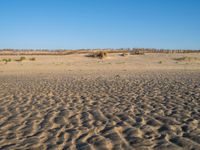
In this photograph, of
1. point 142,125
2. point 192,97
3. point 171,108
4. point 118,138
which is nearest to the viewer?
point 118,138

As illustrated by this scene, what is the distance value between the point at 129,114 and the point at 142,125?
96 cm

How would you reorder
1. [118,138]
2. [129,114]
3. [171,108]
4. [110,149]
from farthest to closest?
[171,108] < [129,114] < [118,138] < [110,149]

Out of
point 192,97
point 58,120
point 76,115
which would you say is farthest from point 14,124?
point 192,97

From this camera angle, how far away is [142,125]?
17.7ft

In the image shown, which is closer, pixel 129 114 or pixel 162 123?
pixel 162 123

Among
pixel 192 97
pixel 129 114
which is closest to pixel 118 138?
pixel 129 114

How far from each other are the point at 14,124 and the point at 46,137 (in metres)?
1.22

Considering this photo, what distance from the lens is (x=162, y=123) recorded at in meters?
5.51

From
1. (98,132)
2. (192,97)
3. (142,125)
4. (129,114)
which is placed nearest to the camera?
(98,132)

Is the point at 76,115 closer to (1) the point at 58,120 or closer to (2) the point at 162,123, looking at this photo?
(1) the point at 58,120

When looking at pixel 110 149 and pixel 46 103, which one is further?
pixel 46 103

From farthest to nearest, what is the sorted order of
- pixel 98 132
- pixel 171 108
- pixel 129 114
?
pixel 171 108 → pixel 129 114 → pixel 98 132

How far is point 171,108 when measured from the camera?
6.91 m

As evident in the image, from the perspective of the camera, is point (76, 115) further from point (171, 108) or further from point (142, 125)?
point (171, 108)
